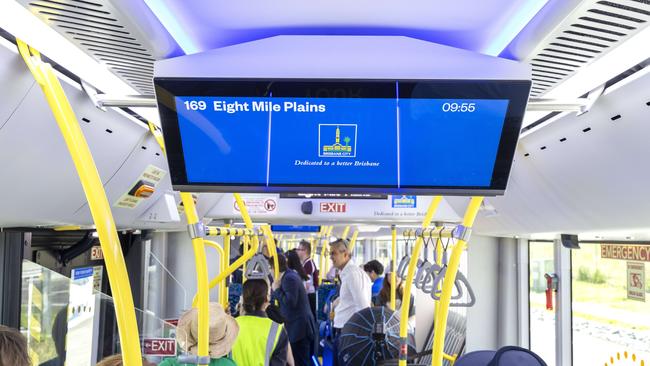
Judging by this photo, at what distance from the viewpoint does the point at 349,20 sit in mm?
1812

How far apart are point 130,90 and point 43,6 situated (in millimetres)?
902

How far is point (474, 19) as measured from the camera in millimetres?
1779

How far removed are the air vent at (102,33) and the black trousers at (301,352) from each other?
16.7 feet

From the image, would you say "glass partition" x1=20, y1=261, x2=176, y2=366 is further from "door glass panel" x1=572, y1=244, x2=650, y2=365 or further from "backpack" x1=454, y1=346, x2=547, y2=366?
"door glass panel" x1=572, y1=244, x2=650, y2=365

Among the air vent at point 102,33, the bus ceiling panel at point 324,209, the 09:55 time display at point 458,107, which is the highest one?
the air vent at point 102,33

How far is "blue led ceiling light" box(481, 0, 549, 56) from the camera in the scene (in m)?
1.66

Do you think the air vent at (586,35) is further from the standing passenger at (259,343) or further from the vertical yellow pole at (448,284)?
the standing passenger at (259,343)

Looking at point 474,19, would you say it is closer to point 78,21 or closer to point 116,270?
point 78,21

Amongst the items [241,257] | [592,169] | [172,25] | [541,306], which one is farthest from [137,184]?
[541,306]

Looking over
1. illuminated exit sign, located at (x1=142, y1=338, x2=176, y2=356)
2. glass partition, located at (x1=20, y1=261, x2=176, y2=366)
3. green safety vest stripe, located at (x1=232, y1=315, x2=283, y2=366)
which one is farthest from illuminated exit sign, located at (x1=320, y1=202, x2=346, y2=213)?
illuminated exit sign, located at (x1=142, y1=338, x2=176, y2=356)

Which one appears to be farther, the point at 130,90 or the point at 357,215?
the point at 357,215

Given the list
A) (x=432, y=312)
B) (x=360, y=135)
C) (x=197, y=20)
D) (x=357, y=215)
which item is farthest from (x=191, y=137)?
(x=432, y=312)

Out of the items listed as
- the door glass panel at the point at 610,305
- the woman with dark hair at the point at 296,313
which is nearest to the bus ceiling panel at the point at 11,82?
the door glass panel at the point at 610,305

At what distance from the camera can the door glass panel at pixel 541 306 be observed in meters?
6.31
